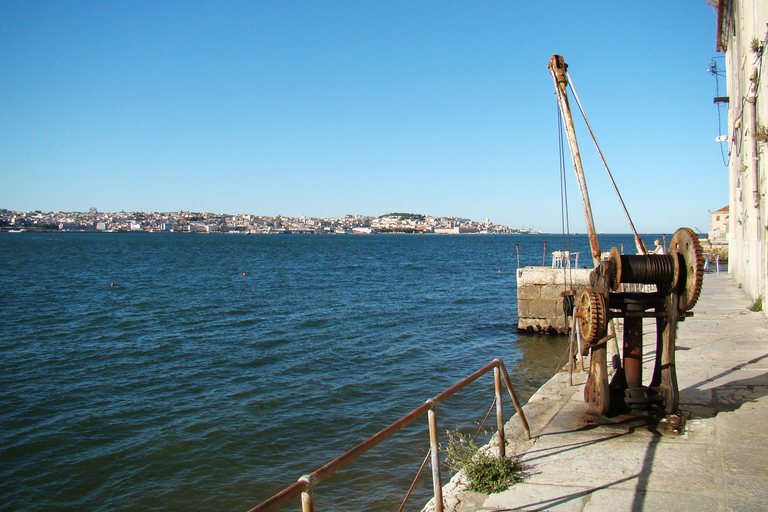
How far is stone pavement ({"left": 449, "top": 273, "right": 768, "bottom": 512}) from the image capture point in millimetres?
4270

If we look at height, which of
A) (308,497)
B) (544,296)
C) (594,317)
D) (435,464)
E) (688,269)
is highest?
(688,269)

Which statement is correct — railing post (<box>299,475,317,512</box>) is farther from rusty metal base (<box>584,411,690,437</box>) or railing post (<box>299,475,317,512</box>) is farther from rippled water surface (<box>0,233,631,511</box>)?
rippled water surface (<box>0,233,631,511</box>)

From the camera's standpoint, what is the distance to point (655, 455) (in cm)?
512

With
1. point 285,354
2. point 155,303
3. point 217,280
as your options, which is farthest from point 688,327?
point 217,280

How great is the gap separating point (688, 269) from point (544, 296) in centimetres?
1221

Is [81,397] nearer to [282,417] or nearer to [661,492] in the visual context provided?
[282,417]

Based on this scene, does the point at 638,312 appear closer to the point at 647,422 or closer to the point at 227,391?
the point at 647,422

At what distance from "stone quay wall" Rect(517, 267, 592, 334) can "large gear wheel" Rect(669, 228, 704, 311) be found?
11584 mm

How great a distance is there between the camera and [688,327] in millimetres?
12125

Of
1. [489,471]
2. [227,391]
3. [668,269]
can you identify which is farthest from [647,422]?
[227,391]

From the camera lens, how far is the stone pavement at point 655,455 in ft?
14.0

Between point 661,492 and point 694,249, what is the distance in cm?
250

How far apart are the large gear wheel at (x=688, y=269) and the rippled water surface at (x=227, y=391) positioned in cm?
399

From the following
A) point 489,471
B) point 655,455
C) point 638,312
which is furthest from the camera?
point 638,312
